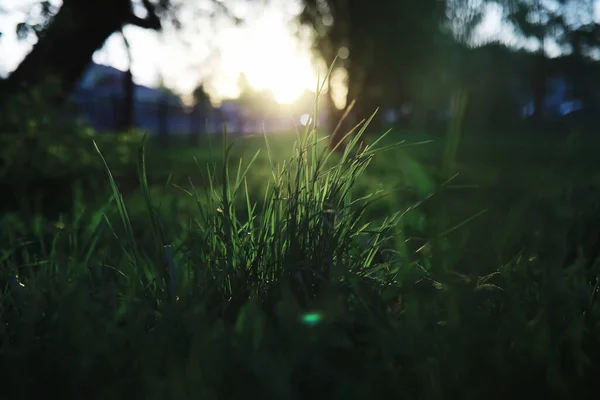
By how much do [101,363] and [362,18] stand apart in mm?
10273

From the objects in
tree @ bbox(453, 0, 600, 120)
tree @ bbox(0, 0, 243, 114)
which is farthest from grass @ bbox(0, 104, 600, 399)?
tree @ bbox(453, 0, 600, 120)

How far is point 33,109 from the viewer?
458 cm

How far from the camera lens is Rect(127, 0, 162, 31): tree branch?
6.27 meters

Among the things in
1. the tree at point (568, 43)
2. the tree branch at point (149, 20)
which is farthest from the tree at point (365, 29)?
the tree at point (568, 43)

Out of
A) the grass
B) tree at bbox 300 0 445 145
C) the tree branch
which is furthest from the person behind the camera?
tree at bbox 300 0 445 145

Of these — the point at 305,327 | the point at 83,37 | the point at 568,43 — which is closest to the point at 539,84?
the point at 568,43

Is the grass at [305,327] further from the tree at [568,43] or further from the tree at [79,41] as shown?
the tree at [568,43]

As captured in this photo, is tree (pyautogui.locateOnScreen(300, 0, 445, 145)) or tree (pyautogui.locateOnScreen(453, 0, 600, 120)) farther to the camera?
tree (pyautogui.locateOnScreen(453, 0, 600, 120))

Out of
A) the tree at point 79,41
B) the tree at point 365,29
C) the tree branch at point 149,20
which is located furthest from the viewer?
the tree at point 365,29

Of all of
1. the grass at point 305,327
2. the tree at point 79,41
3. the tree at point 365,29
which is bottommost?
the grass at point 305,327

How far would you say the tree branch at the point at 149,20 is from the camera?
627 centimetres

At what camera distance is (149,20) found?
20.9 feet

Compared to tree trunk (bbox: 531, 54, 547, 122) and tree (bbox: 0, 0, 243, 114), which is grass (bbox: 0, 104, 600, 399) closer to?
tree (bbox: 0, 0, 243, 114)

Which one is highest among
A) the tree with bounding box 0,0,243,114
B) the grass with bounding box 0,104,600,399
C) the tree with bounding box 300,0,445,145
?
the tree with bounding box 300,0,445,145
